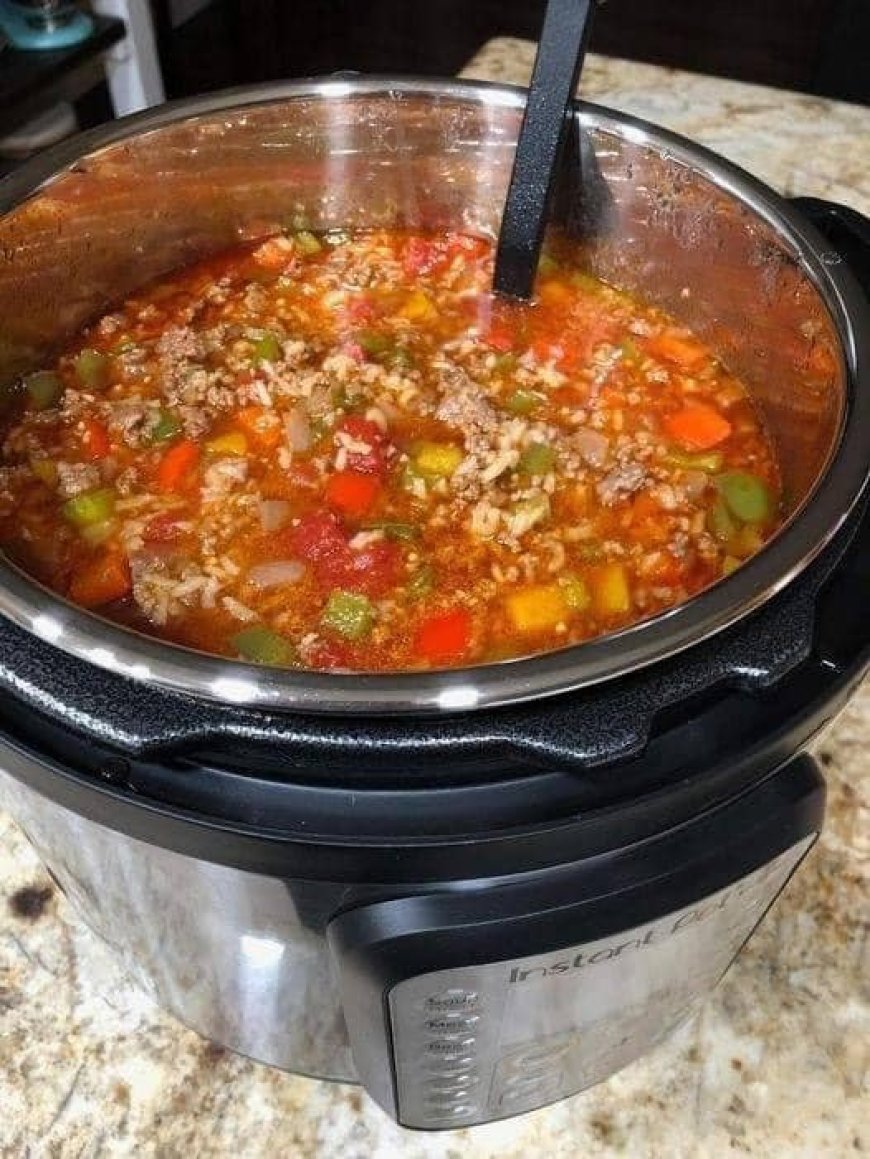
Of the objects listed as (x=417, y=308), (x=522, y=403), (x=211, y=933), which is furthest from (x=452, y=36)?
(x=211, y=933)

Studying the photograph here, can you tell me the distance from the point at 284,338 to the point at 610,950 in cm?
125

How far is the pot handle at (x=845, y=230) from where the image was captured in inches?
61.8

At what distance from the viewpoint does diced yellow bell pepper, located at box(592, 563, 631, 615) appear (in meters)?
1.54

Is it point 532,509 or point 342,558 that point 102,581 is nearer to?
point 342,558

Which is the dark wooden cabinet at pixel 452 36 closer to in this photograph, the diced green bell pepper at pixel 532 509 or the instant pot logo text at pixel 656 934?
the diced green bell pepper at pixel 532 509

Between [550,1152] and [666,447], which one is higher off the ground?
[666,447]

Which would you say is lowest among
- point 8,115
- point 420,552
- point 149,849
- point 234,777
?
point 8,115

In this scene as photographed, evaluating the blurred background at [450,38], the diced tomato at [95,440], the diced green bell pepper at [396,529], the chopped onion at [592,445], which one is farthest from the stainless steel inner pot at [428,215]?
the blurred background at [450,38]

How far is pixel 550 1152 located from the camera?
4.81 feet

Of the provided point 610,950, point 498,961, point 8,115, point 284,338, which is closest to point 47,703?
point 498,961

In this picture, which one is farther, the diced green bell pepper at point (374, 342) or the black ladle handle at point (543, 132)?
the diced green bell pepper at point (374, 342)

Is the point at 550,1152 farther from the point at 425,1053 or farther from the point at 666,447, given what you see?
the point at 666,447

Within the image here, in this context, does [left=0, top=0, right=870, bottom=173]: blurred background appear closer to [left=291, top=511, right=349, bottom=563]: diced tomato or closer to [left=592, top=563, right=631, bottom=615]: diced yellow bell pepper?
[left=291, top=511, right=349, bottom=563]: diced tomato

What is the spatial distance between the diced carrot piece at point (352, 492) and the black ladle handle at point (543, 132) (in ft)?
1.68
